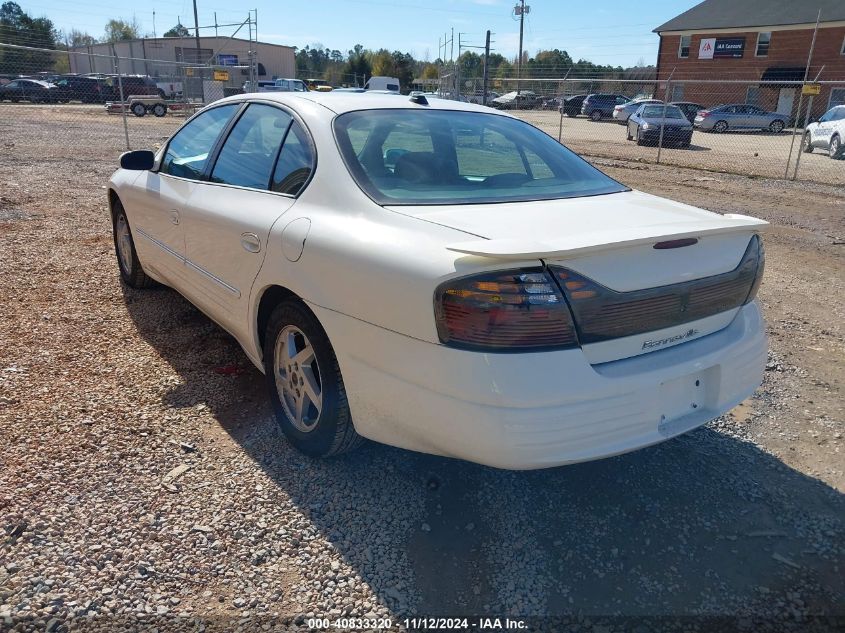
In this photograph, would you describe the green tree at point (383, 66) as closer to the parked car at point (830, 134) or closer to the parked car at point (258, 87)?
the parked car at point (258, 87)

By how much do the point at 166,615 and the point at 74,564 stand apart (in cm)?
46

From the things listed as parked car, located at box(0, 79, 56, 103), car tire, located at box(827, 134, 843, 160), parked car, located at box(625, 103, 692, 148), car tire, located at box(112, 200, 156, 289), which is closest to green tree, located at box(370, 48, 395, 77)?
parked car, located at box(0, 79, 56, 103)

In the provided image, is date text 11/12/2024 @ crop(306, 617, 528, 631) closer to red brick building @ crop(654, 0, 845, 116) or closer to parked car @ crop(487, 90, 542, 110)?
red brick building @ crop(654, 0, 845, 116)

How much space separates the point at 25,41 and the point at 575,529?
49864 millimetres

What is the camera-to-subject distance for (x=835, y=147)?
18.4 m

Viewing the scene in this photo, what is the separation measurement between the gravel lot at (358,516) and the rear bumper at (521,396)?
0.46m

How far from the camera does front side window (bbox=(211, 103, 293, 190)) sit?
3.34 meters

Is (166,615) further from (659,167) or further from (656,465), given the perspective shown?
(659,167)

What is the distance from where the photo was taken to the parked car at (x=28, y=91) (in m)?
35.0

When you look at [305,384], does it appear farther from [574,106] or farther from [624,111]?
[574,106]

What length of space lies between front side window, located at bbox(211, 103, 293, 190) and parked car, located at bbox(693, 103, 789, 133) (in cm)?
2953

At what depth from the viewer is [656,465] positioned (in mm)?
3131

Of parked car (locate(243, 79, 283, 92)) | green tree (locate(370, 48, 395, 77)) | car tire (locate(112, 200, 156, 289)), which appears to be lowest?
car tire (locate(112, 200, 156, 289))

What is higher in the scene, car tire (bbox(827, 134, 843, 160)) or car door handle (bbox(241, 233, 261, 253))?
car door handle (bbox(241, 233, 261, 253))
